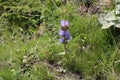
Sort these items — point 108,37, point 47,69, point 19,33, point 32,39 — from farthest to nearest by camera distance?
1. point 19,33
2. point 32,39
3. point 108,37
4. point 47,69

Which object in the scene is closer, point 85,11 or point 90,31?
point 90,31

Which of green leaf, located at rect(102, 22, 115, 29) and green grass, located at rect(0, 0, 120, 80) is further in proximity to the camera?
green leaf, located at rect(102, 22, 115, 29)

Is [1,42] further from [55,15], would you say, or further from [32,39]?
[55,15]

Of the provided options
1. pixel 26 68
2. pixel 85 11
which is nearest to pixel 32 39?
pixel 26 68

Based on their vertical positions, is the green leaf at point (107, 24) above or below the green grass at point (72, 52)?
above

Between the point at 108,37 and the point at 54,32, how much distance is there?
0.52 metres

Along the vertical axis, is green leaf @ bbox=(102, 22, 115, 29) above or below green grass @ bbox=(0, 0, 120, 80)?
above

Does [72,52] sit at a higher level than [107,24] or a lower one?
lower

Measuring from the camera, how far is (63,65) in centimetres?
246

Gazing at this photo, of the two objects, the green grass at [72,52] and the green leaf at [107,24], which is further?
the green leaf at [107,24]

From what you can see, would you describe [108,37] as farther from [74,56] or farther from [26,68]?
[26,68]

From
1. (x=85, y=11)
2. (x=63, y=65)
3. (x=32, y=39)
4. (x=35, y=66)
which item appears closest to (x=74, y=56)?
(x=63, y=65)

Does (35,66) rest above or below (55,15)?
below

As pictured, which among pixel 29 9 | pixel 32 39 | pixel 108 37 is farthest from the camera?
pixel 29 9
